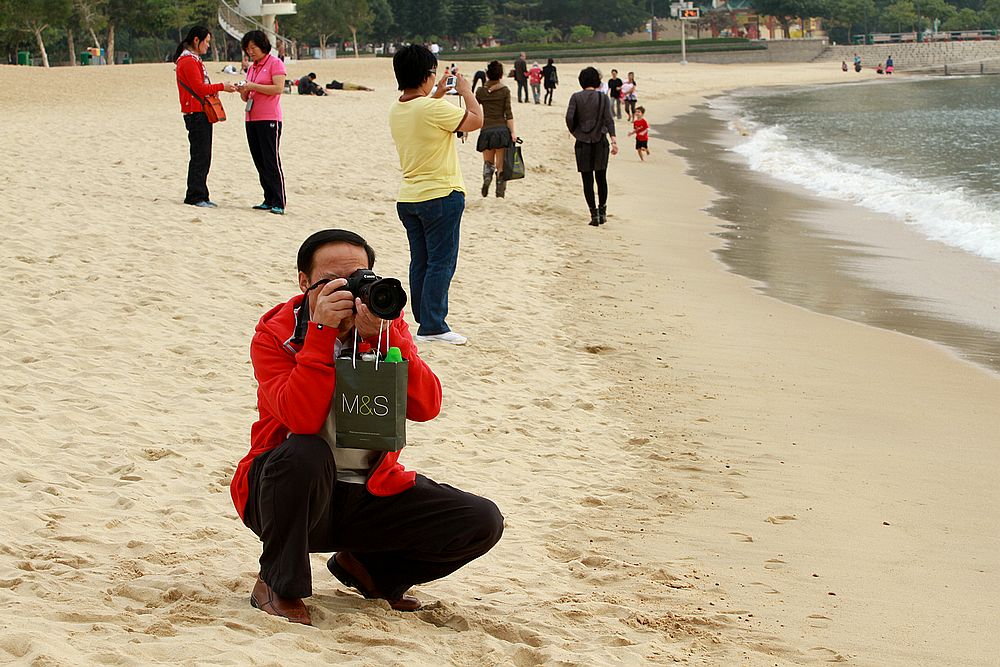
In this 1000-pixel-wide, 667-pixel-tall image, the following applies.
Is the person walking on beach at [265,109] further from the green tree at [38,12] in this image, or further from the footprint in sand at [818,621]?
the green tree at [38,12]

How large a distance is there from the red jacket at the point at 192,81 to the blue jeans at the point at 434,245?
4720mm

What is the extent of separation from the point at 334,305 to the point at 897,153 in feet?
81.4

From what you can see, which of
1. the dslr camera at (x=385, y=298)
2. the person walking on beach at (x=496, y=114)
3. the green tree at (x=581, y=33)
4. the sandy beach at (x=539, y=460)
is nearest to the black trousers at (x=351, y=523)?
the sandy beach at (x=539, y=460)

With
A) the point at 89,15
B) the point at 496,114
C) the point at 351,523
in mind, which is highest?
the point at 89,15

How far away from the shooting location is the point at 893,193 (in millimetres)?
16859

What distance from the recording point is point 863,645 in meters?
3.58

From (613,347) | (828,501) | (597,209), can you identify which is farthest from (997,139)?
(828,501)

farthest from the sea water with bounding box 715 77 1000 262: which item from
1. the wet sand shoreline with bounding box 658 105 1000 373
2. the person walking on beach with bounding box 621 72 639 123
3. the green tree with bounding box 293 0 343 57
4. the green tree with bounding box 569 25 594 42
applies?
the green tree with bounding box 569 25 594 42

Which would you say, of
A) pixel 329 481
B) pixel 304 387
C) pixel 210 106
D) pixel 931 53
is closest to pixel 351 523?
pixel 329 481

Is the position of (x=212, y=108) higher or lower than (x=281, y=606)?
higher

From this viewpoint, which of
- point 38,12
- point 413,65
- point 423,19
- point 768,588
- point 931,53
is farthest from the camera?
point 931,53

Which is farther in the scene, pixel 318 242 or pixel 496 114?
pixel 496 114

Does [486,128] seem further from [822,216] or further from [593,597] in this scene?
[593,597]

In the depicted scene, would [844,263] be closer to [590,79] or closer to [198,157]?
[590,79]
